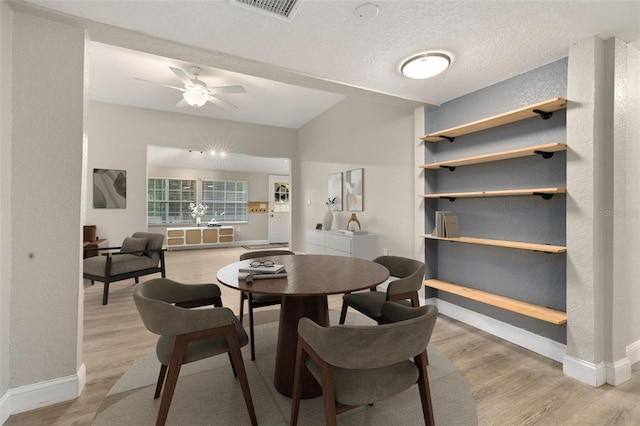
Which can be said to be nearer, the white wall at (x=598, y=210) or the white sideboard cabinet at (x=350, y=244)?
the white wall at (x=598, y=210)

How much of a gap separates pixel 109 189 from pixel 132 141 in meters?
0.96

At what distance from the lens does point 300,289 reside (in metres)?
1.53

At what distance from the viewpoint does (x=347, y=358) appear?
110 centimetres

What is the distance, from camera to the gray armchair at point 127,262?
357 cm

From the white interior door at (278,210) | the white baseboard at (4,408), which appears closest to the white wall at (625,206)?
the white baseboard at (4,408)

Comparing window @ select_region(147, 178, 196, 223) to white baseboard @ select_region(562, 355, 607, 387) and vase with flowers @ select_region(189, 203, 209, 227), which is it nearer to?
vase with flowers @ select_region(189, 203, 209, 227)

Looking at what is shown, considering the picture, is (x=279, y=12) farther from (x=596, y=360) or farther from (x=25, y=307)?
(x=596, y=360)

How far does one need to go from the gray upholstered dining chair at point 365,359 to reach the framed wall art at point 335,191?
3.86 meters

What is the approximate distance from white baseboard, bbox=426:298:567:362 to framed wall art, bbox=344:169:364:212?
1.90 meters

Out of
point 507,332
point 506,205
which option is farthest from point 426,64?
point 507,332

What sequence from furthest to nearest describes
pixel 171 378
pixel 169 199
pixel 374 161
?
1. pixel 169 199
2. pixel 374 161
3. pixel 171 378

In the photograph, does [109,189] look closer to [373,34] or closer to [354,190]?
[354,190]

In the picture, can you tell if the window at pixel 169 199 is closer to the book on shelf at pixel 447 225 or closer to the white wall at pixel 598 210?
the book on shelf at pixel 447 225

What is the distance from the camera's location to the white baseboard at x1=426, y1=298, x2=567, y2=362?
7.53 feet
